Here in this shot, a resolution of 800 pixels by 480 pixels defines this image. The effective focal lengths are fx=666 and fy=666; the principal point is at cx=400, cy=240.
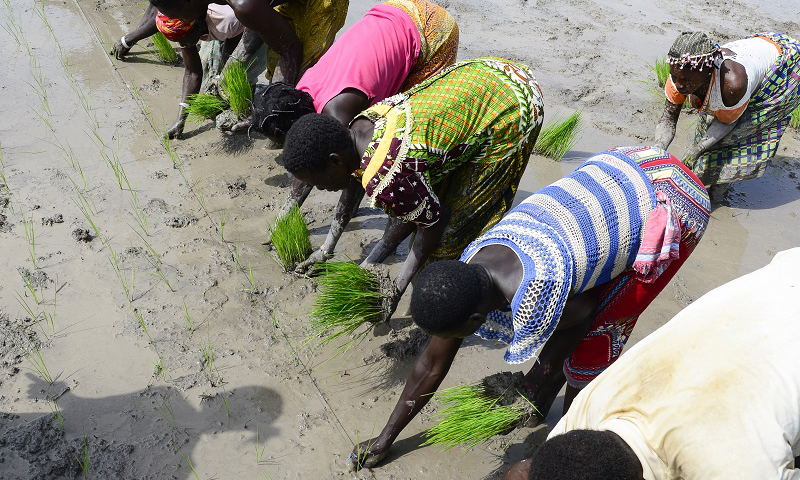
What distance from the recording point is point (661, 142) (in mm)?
4176

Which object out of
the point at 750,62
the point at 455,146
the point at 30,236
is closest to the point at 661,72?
the point at 750,62

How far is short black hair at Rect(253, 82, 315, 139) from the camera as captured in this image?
276 centimetres

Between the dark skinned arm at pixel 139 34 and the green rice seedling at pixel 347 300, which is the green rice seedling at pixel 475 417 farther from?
the dark skinned arm at pixel 139 34

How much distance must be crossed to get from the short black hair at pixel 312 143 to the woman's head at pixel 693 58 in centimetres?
222

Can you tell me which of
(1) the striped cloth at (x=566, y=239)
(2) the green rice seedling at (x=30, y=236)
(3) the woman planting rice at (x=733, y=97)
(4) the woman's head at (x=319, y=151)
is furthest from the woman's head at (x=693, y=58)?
(2) the green rice seedling at (x=30, y=236)

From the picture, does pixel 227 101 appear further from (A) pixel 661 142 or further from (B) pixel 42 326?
(A) pixel 661 142

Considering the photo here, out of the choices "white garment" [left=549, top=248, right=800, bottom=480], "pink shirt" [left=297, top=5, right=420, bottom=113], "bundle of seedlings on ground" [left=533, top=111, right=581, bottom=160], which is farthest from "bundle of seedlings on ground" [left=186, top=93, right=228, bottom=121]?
"white garment" [left=549, top=248, right=800, bottom=480]

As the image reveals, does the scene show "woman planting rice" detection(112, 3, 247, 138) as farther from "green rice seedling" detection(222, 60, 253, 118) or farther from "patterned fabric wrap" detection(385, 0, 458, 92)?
"patterned fabric wrap" detection(385, 0, 458, 92)

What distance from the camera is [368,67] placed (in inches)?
114

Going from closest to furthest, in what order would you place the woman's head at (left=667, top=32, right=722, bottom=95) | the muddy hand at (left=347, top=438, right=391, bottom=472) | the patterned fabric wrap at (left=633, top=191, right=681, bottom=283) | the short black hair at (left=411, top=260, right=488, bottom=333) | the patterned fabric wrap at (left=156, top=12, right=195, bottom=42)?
the short black hair at (left=411, top=260, right=488, bottom=333) → the patterned fabric wrap at (left=633, top=191, right=681, bottom=283) → the muddy hand at (left=347, top=438, right=391, bottom=472) → the woman's head at (left=667, top=32, right=722, bottom=95) → the patterned fabric wrap at (left=156, top=12, right=195, bottom=42)

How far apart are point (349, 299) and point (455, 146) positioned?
0.86 meters

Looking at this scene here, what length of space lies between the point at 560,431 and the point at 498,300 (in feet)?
1.39

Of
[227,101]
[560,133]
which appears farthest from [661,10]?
[227,101]

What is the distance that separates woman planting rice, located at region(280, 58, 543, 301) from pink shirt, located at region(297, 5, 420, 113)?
13.6 inches
